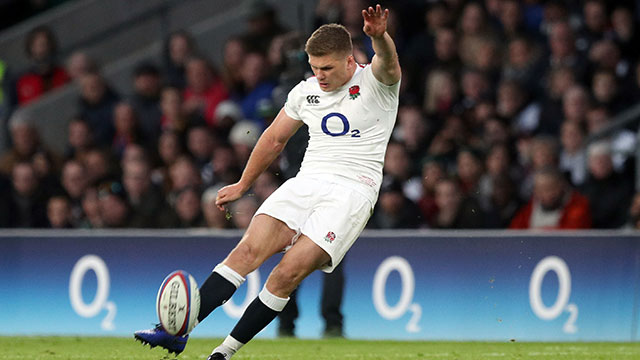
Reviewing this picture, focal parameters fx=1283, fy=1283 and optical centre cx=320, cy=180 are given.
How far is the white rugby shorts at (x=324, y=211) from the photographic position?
23.9 feet

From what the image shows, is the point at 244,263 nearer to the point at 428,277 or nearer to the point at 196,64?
the point at 428,277

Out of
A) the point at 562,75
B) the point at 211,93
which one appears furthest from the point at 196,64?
the point at 562,75

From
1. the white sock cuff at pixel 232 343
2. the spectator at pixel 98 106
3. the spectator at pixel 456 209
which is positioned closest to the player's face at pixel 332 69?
the white sock cuff at pixel 232 343

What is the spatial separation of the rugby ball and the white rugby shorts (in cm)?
74

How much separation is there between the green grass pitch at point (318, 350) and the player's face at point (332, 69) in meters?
2.07

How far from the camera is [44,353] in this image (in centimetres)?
902

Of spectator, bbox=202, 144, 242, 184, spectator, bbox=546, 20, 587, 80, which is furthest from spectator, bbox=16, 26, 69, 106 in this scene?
spectator, bbox=546, 20, 587, 80

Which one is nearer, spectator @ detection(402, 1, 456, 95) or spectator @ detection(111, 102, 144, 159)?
spectator @ detection(402, 1, 456, 95)

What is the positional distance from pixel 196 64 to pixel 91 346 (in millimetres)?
4985

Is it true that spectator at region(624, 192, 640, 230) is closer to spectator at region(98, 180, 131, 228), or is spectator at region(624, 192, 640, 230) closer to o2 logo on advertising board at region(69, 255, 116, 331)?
o2 logo on advertising board at region(69, 255, 116, 331)

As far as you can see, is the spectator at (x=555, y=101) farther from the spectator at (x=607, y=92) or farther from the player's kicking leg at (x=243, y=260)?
the player's kicking leg at (x=243, y=260)

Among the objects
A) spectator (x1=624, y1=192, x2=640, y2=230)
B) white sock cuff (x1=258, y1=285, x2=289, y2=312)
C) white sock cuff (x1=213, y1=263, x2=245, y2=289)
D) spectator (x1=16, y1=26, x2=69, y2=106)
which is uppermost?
spectator (x1=16, y1=26, x2=69, y2=106)

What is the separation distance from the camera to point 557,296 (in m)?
10.9

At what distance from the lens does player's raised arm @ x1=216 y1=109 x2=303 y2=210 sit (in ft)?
25.2
